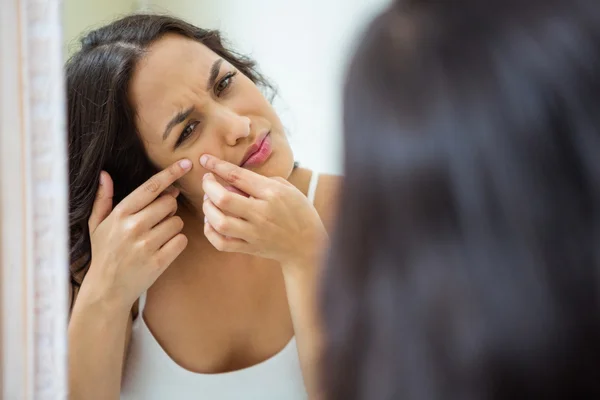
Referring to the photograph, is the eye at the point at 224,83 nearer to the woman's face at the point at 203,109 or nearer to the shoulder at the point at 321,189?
the woman's face at the point at 203,109

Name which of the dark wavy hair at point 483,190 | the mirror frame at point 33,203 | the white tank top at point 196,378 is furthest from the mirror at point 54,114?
the dark wavy hair at point 483,190

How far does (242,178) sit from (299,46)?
0.16 metres

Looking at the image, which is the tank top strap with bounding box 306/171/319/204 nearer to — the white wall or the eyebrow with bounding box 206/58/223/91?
the white wall

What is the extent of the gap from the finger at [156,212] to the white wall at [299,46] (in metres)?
0.16

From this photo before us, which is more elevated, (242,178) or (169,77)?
(169,77)

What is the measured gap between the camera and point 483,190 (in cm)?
29

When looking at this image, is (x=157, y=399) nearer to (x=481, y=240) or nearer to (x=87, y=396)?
(x=87, y=396)

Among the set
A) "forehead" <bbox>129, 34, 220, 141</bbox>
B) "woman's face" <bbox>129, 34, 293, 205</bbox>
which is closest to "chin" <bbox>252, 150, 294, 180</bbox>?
"woman's face" <bbox>129, 34, 293, 205</bbox>

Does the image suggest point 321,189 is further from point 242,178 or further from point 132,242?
point 132,242

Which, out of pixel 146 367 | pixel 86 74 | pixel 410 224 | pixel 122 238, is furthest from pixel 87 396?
pixel 410 224

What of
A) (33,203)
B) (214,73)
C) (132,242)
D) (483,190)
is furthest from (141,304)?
(483,190)

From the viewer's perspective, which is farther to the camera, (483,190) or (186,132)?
(186,132)

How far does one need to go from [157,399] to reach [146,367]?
0.04 metres

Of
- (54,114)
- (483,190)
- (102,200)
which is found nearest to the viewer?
(483,190)
